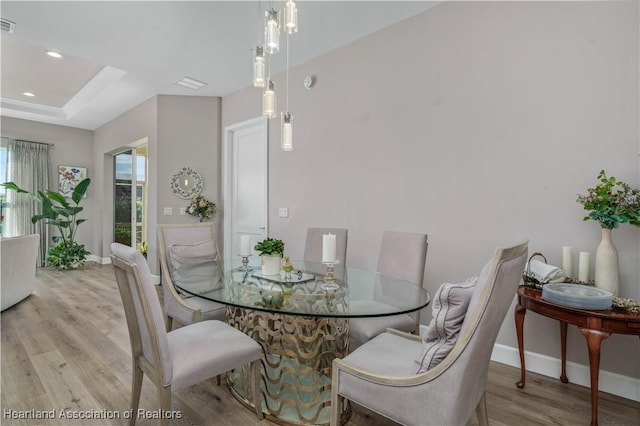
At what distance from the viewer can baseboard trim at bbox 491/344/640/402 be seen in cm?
194

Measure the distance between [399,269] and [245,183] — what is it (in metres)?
2.94

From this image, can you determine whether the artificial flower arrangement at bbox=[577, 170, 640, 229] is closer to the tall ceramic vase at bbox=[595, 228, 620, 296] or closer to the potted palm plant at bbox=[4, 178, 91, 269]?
the tall ceramic vase at bbox=[595, 228, 620, 296]

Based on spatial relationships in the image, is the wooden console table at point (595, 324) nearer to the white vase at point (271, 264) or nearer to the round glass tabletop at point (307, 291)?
the round glass tabletop at point (307, 291)

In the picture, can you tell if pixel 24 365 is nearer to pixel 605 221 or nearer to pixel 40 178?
pixel 605 221

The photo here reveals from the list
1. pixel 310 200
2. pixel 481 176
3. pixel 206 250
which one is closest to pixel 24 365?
pixel 206 250

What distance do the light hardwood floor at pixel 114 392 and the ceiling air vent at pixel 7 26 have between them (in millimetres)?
2784

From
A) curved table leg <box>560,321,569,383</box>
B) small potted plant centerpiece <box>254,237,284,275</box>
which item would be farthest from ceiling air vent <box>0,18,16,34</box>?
curved table leg <box>560,321,569,383</box>

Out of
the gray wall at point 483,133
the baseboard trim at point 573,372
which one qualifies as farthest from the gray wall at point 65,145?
the baseboard trim at point 573,372

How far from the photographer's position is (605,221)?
183 cm

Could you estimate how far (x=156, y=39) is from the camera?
125 inches

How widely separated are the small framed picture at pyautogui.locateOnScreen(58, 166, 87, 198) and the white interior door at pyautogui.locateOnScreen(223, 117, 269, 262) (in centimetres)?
409

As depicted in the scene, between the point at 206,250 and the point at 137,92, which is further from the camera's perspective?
the point at 137,92

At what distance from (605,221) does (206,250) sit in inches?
110

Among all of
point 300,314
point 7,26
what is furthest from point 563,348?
point 7,26
